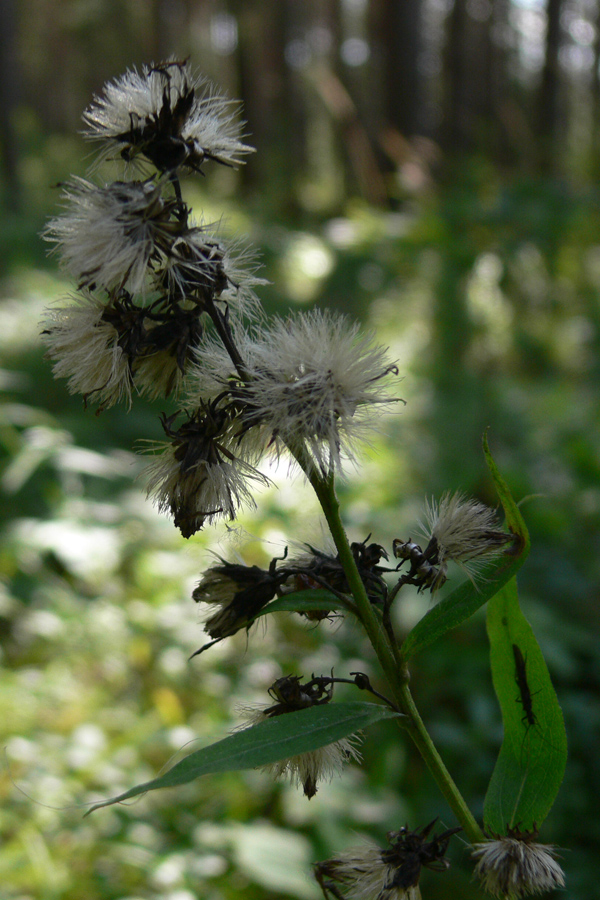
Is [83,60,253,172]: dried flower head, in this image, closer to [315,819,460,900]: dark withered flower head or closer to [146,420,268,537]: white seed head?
[146,420,268,537]: white seed head

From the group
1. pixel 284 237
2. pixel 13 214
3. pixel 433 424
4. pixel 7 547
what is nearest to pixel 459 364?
pixel 433 424

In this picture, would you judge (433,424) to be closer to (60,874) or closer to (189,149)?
(60,874)

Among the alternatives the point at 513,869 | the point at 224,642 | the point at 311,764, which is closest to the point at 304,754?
the point at 311,764

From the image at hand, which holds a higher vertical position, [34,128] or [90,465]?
[34,128]

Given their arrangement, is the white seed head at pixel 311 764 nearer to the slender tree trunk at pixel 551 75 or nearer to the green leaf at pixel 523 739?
the green leaf at pixel 523 739

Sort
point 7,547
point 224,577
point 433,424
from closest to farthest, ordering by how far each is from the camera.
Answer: point 224,577, point 7,547, point 433,424

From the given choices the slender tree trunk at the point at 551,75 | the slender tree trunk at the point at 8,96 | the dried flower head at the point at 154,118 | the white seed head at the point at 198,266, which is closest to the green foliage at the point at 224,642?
the white seed head at the point at 198,266
